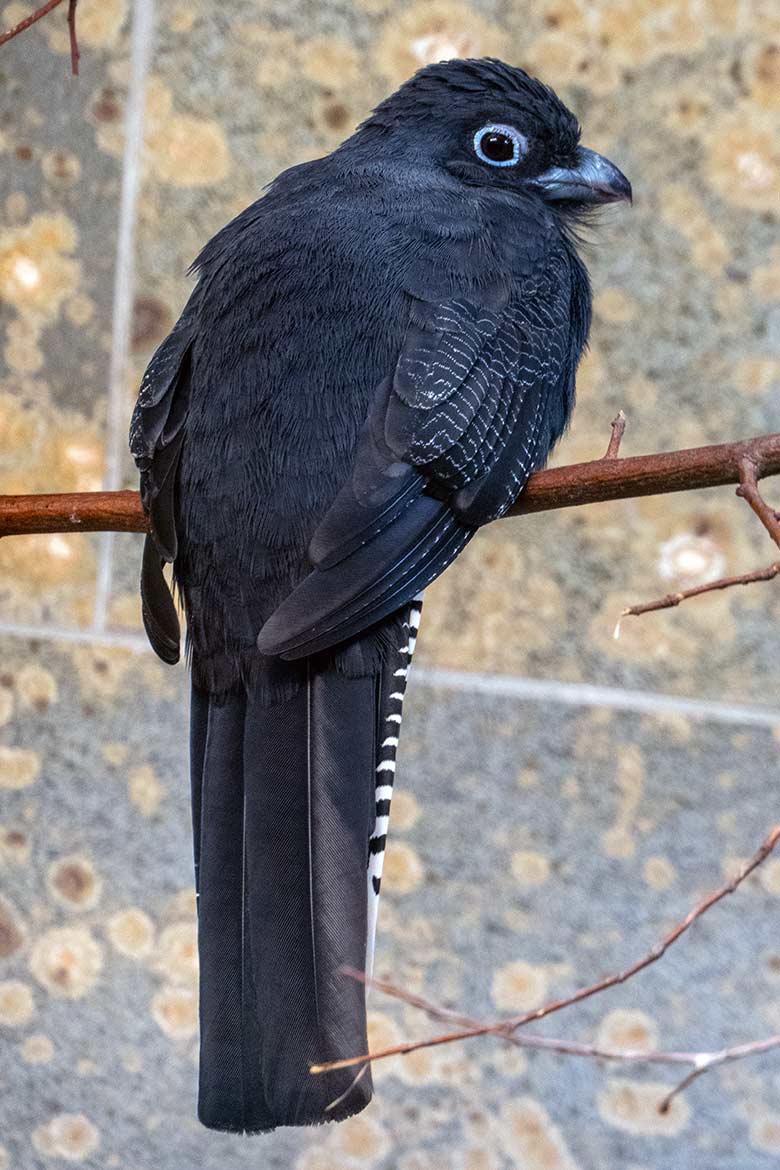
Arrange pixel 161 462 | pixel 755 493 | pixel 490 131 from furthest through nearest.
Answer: pixel 490 131
pixel 161 462
pixel 755 493

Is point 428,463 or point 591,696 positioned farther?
point 591,696

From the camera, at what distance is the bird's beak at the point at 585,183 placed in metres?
2.03

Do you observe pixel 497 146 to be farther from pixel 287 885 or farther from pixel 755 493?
pixel 287 885

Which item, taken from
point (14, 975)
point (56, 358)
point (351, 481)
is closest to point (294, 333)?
point (351, 481)

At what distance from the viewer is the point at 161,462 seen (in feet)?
5.59

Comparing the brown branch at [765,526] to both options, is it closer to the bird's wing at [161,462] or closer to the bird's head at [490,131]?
the bird's wing at [161,462]

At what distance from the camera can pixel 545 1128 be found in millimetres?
2760

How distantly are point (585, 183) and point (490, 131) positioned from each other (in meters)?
0.16

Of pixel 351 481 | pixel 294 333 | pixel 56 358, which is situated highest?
pixel 294 333

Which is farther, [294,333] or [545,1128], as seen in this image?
[545,1128]

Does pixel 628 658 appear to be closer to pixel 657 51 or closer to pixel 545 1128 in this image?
pixel 545 1128

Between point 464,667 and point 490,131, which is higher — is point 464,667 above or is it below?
below

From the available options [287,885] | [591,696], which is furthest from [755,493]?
[591,696]

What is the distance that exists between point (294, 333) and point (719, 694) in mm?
1400
